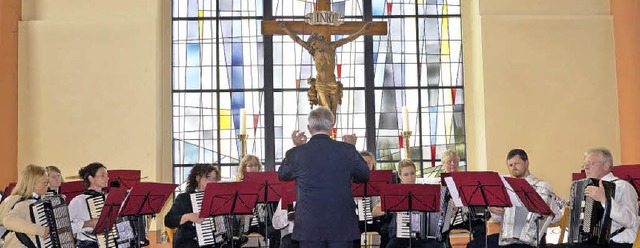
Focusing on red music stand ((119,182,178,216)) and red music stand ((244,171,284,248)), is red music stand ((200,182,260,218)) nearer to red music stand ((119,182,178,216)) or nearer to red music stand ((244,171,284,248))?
red music stand ((244,171,284,248))

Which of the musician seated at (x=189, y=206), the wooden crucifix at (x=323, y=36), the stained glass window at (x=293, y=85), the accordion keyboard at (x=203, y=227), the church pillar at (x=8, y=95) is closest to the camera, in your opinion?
the accordion keyboard at (x=203, y=227)

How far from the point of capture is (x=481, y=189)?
730 centimetres

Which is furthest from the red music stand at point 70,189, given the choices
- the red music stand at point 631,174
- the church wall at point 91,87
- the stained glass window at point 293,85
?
the red music stand at point 631,174

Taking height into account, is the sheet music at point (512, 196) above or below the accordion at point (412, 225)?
above

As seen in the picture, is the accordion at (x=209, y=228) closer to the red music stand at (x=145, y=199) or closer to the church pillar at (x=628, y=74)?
the red music stand at (x=145, y=199)

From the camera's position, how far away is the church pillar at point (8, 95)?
12.0 m

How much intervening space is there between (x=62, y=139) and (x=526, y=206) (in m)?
7.24

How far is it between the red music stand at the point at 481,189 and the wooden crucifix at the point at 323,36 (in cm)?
391

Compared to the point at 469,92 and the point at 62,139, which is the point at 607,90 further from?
the point at 62,139

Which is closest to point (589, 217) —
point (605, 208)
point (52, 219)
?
point (605, 208)

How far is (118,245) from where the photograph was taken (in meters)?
8.20

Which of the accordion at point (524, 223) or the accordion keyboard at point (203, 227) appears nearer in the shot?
the accordion at point (524, 223)

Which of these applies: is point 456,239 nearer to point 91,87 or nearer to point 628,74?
point 628,74

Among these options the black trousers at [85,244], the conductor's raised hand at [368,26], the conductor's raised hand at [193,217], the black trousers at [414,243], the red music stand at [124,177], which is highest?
the conductor's raised hand at [368,26]
